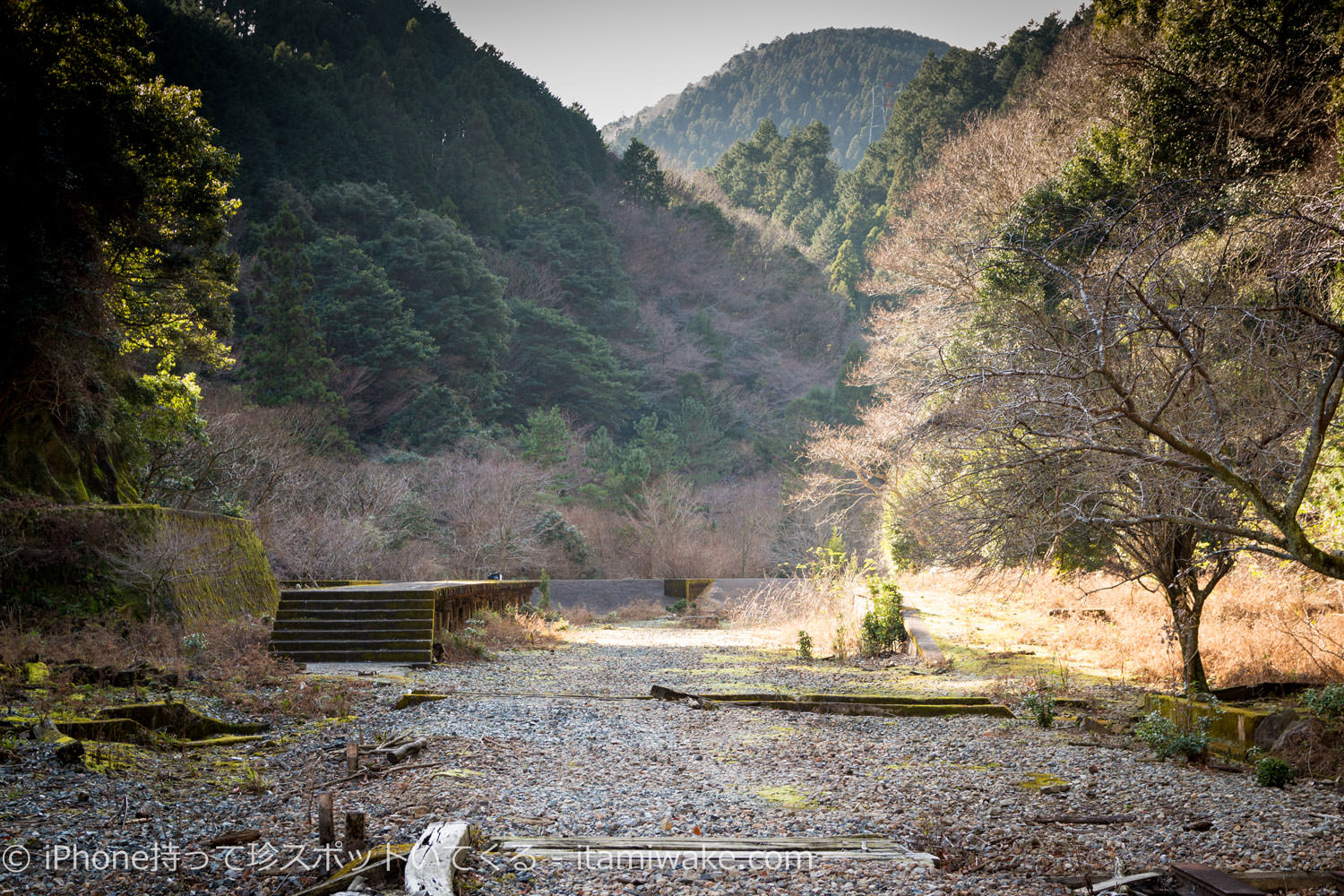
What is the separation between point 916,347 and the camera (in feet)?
66.4

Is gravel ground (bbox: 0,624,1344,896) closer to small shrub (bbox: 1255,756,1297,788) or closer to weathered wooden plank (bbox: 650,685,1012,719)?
small shrub (bbox: 1255,756,1297,788)

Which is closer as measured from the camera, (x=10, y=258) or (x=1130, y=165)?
(x=10, y=258)

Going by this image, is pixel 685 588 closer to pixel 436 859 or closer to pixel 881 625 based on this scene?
pixel 881 625

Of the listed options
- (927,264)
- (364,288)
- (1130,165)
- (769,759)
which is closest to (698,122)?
(364,288)

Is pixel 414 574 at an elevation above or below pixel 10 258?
below

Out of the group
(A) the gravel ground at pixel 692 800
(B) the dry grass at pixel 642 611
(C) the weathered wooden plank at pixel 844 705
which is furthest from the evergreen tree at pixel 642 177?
(A) the gravel ground at pixel 692 800

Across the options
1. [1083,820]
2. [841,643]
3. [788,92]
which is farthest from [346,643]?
[788,92]

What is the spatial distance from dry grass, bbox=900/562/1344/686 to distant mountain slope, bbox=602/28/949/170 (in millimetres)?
75808

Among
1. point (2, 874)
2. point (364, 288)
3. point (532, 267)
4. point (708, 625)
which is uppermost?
point (532, 267)

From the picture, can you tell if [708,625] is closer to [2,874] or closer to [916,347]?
[916,347]

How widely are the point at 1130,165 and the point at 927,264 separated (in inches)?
295

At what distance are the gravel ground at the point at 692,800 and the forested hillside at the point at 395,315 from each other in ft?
25.7

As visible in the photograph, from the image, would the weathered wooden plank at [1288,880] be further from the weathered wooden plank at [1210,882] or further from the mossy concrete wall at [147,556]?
the mossy concrete wall at [147,556]

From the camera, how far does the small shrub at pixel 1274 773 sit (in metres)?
4.86
